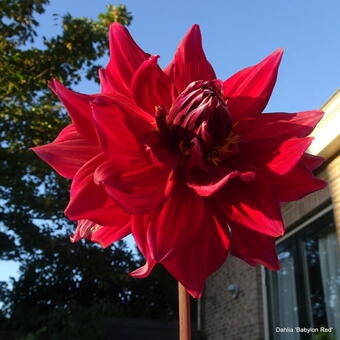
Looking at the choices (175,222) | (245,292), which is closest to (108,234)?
(175,222)

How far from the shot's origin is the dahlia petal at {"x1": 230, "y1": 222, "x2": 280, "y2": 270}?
68cm

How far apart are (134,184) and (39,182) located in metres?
8.96

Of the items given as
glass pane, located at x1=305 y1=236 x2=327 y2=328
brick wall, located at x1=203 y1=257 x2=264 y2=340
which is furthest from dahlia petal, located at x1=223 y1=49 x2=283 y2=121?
brick wall, located at x1=203 y1=257 x2=264 y2=340

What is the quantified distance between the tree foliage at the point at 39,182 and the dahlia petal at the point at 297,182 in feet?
24.6

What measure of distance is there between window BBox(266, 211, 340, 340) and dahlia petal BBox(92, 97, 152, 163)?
14.2 feet

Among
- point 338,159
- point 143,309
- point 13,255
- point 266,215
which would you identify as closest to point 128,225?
point 266,215

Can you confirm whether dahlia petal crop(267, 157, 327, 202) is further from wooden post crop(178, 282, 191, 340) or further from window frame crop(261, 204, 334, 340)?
window frame crop(261, 204, 334, 340)

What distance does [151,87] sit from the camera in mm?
734

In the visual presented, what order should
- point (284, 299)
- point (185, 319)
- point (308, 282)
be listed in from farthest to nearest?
point (284, 299), point (308, 282), point (185, 319)

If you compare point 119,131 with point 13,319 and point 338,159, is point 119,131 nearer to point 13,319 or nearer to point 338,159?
point 338,159

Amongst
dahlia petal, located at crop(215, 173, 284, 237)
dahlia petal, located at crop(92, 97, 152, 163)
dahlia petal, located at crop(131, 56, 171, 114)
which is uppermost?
dahlia petal, located at crop(131, 56, 171, 114)

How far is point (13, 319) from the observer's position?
876 centimetres

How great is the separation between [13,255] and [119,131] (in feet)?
30.2

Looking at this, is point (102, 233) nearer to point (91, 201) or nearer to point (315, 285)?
point (91, 201)
